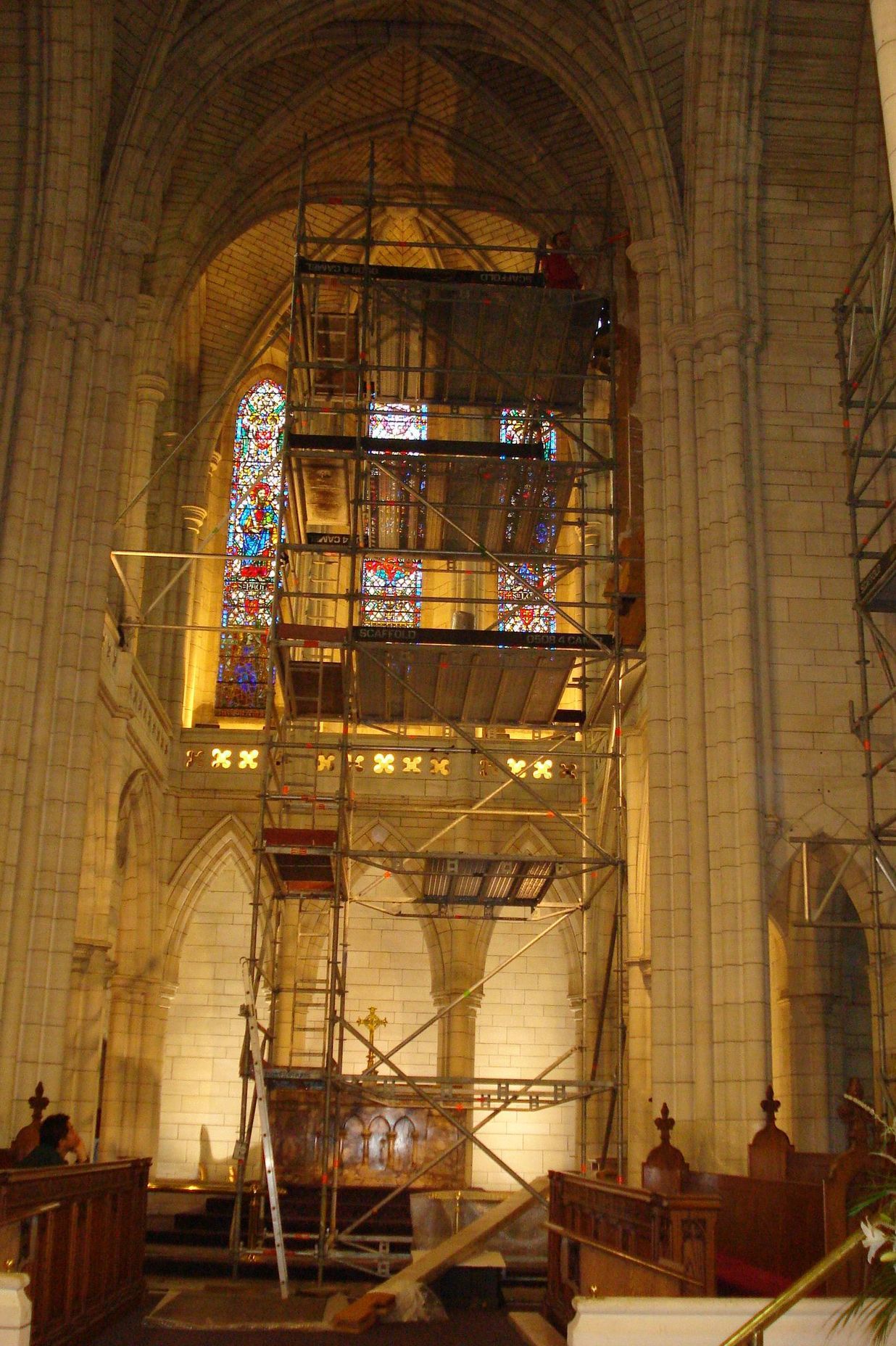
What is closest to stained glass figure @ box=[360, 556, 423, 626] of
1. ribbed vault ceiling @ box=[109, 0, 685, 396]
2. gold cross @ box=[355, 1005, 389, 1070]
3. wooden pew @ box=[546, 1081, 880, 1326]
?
ribbed vault ceiling @ box=[109, 0, 685, 396]

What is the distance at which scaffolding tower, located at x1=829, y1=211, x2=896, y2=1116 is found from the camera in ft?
30.9

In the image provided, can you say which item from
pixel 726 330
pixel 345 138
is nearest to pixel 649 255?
pixel 726 330

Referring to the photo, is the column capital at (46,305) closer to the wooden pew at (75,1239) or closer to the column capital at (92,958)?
the column capital at (92,958)

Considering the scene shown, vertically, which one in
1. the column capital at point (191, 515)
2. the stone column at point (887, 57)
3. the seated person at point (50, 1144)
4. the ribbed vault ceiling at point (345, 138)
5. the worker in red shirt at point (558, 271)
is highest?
the ribbed vault ceiling at point (345, 138)

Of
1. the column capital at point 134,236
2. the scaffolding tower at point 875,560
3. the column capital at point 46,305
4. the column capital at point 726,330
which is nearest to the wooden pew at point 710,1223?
the scaffolding tower at point 875,560

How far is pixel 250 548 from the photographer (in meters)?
20.0

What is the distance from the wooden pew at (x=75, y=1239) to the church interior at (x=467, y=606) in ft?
5.53

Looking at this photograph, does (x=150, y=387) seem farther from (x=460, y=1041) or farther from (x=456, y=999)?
(x=460, y=1041)

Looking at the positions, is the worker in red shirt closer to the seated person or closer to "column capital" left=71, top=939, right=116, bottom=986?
"column capital" left=71, top=939, right=116, bottom=986

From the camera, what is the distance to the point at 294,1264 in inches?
424

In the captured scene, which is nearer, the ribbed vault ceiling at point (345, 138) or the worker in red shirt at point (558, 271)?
the worker in red shirt at point (558, 271)

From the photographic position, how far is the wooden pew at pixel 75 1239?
6344 mm

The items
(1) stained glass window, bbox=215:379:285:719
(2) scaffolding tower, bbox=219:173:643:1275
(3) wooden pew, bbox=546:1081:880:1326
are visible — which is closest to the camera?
(3) wooden pew, bbox=546:1081:880:1326

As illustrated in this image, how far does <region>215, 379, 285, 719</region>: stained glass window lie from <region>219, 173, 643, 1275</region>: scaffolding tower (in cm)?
146
